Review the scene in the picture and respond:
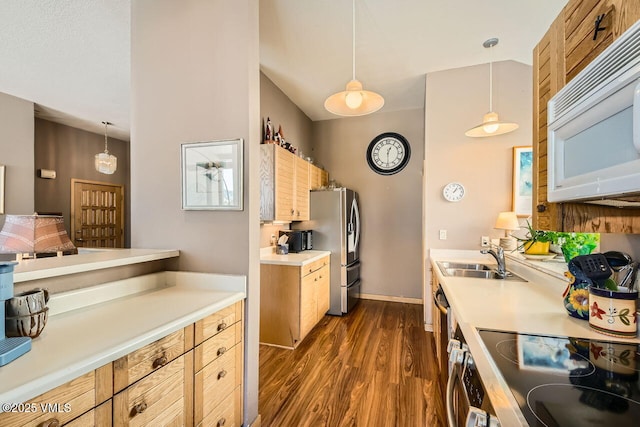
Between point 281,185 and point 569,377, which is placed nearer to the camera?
point 569,377

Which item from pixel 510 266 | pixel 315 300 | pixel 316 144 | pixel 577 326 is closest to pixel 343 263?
pixel 315 300

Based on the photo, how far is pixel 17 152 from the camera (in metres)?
3.53

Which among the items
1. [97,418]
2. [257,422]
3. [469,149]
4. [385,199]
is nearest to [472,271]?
[469,149]

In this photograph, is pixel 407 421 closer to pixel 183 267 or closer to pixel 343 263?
pixel 183 267

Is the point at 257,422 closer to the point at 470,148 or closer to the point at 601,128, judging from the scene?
the point at 601,128

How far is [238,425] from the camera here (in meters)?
1.56

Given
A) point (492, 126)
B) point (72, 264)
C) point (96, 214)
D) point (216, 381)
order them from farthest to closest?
point (96, 214) → point (492, 126) → point (216, 381) → point (72, 264)

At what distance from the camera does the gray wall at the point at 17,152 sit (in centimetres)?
343

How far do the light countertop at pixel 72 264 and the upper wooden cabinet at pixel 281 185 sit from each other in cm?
134

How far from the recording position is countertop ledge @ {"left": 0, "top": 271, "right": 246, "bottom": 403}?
2.49 feet

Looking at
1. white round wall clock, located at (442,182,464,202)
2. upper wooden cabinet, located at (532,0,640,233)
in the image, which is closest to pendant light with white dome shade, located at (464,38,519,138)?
white round wall clock, located at (442,182,464,202)

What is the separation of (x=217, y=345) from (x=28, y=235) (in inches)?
46.5

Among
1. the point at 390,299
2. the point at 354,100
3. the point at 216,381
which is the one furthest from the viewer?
the point at 390,299

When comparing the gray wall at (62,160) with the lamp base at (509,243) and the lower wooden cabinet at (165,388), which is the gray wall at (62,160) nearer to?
the lower wooden cabinet at (165,388)
